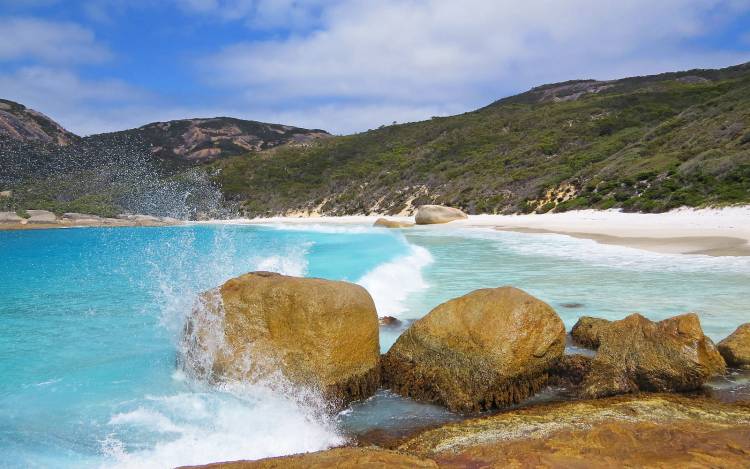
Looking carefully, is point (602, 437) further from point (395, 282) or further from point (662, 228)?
point (662, 228)

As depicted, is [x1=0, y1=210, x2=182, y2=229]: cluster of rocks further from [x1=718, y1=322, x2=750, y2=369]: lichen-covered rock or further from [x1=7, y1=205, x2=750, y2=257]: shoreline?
[x1=718, y1=322, x2=750, y2=369]: lichen-covered rock

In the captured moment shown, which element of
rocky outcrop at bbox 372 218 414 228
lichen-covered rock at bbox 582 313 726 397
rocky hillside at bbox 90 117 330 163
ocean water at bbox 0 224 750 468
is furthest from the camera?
rocky hillside at bbox 90 117 330 163

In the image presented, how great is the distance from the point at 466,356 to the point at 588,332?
256 cm

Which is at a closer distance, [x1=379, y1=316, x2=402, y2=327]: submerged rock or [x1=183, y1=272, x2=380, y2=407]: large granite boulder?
[x1=183, y1=272, x2=380, y2=407]: large granite boulder

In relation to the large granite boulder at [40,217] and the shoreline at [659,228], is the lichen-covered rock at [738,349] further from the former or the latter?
the large granite boulder at [40,217]

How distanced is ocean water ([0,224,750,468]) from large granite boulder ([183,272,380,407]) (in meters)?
0.23

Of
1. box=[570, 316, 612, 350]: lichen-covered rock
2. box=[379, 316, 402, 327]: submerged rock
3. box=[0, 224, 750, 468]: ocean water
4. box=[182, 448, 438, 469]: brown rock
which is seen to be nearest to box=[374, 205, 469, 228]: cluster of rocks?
box=[0, 224, 750, 468]: ocean water

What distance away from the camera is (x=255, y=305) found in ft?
19.4

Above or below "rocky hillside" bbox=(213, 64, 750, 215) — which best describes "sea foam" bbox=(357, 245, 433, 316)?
below

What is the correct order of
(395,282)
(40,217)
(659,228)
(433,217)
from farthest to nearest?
(40,217)
(433,217)
(659,228)
(395,282)

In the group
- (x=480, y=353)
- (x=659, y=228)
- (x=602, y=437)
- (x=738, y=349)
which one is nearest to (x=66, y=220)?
(x=659, y=228)

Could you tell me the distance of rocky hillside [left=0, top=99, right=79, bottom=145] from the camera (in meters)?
88.9

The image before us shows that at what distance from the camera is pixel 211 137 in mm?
136875

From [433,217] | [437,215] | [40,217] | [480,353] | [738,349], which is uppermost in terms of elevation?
[437,215]
